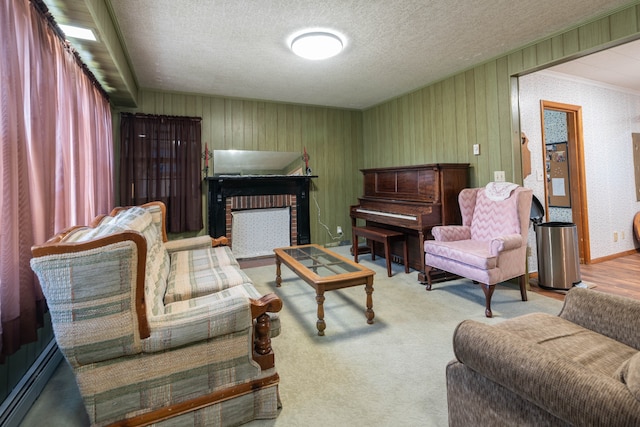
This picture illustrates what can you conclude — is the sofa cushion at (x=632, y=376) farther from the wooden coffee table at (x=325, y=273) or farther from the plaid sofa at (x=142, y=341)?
the wooden coffee table at (x=325, y=273)

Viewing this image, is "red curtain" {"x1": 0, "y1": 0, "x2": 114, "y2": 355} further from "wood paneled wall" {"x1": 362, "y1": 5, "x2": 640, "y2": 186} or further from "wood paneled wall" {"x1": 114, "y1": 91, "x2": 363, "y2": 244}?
"wood paneled wall" {"x1": 362, "y1": 5, "x2": 640, "y2": 186}

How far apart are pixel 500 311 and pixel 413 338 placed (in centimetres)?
95

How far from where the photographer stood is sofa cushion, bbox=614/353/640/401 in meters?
0.67

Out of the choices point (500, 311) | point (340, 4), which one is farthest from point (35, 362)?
point (500, 311)

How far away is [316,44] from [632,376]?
285 centimetres

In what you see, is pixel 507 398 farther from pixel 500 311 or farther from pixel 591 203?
pixel 591 203

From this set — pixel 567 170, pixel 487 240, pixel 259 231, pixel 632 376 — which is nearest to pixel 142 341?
pixel 632 376

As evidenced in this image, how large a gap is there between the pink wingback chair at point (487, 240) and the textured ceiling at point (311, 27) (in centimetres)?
142

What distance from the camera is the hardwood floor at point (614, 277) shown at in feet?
9.90

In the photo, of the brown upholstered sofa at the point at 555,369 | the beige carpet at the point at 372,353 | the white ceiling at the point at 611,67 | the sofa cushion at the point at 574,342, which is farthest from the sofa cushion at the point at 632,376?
the white ceiling at the point at 611,67

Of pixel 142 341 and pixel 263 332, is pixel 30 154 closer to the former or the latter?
pixel 142 341

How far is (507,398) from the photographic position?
96cm

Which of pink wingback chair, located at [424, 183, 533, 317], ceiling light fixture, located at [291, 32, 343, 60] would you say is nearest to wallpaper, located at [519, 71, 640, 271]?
pink wingback chair, located at [424, 183, 533, 317]

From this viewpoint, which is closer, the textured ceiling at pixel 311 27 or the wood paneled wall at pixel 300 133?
the textured ceiling at pixel 311 27
